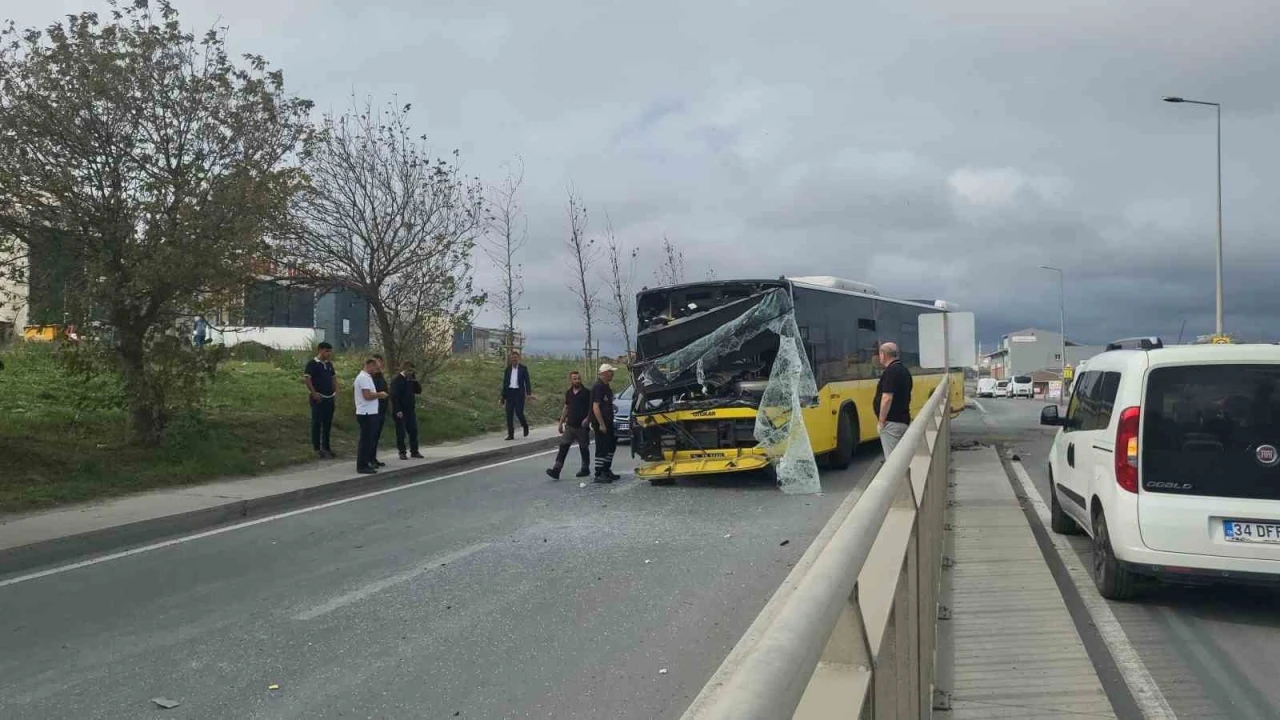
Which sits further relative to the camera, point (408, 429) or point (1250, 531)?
point (408, 429)

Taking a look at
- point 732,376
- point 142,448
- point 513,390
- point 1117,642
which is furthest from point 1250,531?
point 513,390

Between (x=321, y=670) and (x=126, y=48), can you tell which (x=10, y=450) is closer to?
(x=126, y=48)

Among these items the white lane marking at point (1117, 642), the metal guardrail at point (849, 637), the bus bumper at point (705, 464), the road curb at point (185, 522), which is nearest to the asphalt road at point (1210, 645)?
the white lane marking at point (1117, 642)

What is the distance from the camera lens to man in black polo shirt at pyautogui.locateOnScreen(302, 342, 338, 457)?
15.1 meters

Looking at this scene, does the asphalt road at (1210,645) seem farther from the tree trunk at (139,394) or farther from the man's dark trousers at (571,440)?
the tree trunk at (139,394)

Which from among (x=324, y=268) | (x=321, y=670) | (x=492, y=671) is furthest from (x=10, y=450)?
(x=492, y=671)

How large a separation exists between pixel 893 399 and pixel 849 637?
30.5ft

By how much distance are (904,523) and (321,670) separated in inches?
137

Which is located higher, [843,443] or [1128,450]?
[1128,450]

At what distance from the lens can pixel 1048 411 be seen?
922 cm

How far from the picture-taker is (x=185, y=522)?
10398 mm

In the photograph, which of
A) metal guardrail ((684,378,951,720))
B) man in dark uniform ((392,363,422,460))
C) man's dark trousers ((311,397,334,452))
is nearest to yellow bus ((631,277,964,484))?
man in dark uniform ((392,363,422,460))

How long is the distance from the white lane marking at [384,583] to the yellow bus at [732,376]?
15.4 feet

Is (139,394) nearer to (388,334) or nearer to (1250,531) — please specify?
(388,334)
